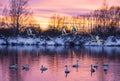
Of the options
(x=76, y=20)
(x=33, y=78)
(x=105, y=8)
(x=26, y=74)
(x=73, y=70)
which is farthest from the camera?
(x=76, y=20)

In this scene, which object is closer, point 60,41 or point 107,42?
point 60,41

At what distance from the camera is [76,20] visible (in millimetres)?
96438

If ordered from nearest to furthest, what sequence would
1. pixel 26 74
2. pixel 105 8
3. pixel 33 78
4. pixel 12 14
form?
pixel 33 78 < pixel 26 74 < pixel 12 14 < pixel 105 8

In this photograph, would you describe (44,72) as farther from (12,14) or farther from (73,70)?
(12,14)

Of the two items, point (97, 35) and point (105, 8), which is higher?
point (105, 8)

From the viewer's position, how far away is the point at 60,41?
7700 cm

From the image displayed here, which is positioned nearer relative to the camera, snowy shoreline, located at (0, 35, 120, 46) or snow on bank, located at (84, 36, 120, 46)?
snowy shoreline, located at (0, 35, 120, 46)

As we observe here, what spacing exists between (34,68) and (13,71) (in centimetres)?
275

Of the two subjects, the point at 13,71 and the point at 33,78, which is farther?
the point at 13,71

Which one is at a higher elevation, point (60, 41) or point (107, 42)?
point (60, 41)

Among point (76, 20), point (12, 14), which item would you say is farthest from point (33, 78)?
point (76, 20)

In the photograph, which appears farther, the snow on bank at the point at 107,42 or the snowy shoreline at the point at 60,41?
the snow on bank at the point at 107,42

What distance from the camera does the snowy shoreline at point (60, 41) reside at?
7450 centimetres

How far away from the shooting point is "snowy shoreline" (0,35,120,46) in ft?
244
